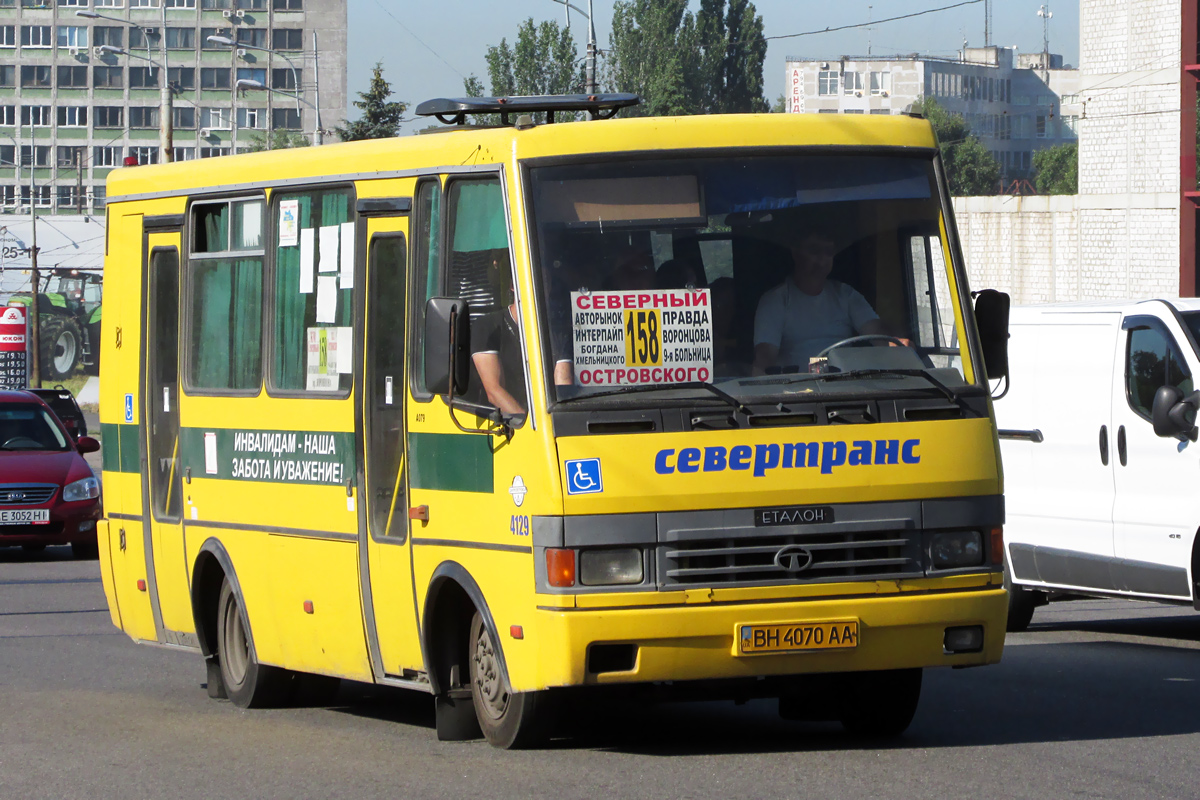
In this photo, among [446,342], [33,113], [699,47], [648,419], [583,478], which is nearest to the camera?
[583,478]

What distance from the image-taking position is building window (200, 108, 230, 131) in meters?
128

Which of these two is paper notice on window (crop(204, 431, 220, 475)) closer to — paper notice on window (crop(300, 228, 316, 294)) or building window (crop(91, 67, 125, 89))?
paper notice on window (crop(300, 228, 316, 294))

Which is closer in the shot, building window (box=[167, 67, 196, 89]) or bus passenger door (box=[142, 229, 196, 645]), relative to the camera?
bus passenger door (box=[142, 229, 196, 645])

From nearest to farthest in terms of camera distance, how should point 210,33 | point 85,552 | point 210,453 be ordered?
point 210,453
point 85,552
point 210,33

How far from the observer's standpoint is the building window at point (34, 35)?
12569cm

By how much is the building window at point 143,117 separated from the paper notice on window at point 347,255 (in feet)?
406

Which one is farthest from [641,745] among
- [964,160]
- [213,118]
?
[213,118]

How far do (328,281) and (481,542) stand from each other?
74.3 inches

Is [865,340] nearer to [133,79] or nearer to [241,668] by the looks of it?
[241,668]

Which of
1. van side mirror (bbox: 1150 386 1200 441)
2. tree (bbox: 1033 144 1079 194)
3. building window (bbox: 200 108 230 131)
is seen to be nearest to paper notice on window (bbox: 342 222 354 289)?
van side mirror (bbox: 1150 386 1200 441)

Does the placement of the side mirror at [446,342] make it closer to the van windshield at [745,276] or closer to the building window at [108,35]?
the van windshield at [745,276]

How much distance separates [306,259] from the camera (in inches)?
359

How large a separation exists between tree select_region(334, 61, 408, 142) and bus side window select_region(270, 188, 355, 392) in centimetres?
4447

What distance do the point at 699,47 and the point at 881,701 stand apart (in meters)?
91.6
